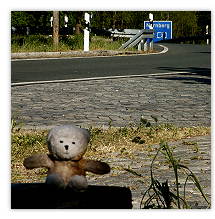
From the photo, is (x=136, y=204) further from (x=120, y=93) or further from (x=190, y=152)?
(x=120, y=93)

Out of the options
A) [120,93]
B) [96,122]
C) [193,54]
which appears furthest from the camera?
[193,54]

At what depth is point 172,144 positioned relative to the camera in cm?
717

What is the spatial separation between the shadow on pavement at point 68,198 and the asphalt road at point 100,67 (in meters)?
9.82

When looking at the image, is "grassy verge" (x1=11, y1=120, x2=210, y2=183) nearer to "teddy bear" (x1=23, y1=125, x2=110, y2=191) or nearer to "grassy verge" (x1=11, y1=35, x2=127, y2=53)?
"teddy bear" (x1=23, y1=125, x2=110, y2=191)

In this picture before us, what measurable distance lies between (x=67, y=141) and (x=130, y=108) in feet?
21.3

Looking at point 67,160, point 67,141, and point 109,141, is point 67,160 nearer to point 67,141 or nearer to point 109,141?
point 67,141

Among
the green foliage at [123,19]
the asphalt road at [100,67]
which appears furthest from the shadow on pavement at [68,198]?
the green foliage at [123,19]

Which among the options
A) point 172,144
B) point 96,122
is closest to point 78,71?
point 96,122

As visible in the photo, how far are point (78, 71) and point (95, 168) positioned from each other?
38.5 feet

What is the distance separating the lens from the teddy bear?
362 centimetres

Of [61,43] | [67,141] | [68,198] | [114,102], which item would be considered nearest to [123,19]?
[61,43]

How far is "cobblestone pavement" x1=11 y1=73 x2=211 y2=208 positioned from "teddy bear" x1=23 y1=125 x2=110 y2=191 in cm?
117

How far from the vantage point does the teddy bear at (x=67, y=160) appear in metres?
3.62
